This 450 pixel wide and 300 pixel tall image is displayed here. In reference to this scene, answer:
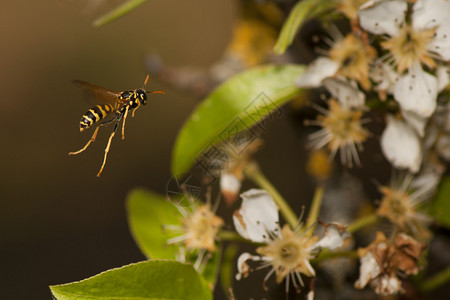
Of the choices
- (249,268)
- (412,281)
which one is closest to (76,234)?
(249,268)

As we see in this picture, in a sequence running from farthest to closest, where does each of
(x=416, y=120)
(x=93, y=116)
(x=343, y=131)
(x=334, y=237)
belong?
(x=343, y=131) < (x=416, y=120) < (x=334, y=237) < (x=93, y=116)

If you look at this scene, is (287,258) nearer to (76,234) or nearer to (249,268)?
(249,268)

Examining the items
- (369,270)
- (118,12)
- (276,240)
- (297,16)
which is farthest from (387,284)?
(118,12)

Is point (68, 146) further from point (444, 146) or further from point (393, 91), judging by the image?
point (444, 146)

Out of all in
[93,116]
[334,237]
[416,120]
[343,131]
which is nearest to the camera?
[93,116]

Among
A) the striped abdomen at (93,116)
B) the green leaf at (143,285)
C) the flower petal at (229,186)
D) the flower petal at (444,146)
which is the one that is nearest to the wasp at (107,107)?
the striped abdomen at (93,116)

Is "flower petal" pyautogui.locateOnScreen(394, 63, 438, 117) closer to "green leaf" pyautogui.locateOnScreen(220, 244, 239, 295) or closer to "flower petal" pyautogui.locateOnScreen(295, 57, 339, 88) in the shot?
"flower petal" pyautogui.locateOnScreen(295, 57, 339, 88)
